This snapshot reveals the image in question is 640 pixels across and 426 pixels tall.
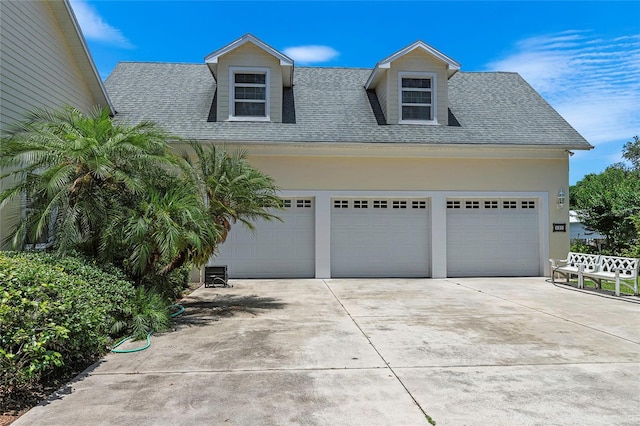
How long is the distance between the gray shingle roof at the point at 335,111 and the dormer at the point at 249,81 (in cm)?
45

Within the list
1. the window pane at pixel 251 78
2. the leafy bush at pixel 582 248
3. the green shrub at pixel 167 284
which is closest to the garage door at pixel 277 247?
the green shrub at pixel 167 284

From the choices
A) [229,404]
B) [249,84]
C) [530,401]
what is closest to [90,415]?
[229,404]

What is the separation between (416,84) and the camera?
1488 centimetres

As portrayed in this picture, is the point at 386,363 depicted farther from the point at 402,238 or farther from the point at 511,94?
the point at 511,94

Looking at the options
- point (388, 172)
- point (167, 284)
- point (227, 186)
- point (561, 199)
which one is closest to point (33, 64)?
point (227, 186)

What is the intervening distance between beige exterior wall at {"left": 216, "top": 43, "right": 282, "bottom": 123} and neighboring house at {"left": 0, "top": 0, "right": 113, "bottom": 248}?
342 cm

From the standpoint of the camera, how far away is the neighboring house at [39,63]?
8.80 meters

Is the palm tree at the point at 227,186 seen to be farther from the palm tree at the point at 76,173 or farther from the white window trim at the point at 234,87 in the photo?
the white window trim at the point at 234,87

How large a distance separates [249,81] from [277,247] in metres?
5.30

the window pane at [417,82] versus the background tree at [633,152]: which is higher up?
the background tree at [633,152]

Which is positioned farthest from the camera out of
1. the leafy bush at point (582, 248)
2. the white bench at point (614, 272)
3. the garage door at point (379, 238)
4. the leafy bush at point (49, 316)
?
the leafy bush at point (582, 248)

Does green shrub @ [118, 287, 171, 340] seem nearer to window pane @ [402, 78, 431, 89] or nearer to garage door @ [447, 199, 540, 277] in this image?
garage door @ [447, 199, 540, 277]

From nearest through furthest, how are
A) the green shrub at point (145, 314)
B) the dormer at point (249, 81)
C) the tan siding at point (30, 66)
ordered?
1. the green shrub at point (145, 314)
2. the tan siding at point (30, 66)
3. the dormer at point (249, 81)

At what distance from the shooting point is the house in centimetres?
1381
